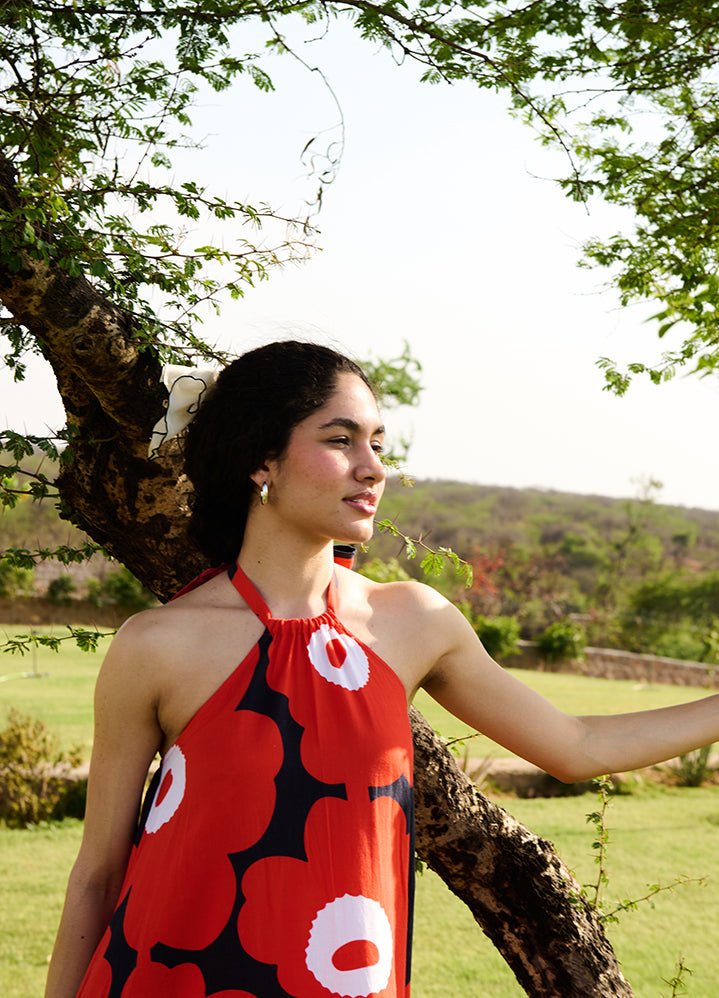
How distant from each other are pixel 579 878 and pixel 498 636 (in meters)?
8.75

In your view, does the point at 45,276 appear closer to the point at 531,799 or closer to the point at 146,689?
the point at 146,689

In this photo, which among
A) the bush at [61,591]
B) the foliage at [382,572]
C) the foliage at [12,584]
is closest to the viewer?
the foliage at [382,572]

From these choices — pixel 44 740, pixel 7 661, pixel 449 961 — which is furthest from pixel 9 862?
pixel 7 661

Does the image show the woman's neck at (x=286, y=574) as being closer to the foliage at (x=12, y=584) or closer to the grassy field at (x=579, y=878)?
the grassy field at (x=579, y=878)

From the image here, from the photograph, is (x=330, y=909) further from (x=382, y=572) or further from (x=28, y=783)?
(x=382, y=572)

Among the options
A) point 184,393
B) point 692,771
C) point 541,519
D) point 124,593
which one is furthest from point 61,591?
point 541,519

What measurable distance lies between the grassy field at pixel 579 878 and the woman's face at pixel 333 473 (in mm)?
1652

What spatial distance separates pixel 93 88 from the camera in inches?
104

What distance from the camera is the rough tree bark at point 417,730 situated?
1.91 meters

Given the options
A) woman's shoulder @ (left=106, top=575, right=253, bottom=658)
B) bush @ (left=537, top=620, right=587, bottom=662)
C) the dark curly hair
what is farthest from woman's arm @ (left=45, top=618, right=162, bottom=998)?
bush @ (left=537, top=620, right=587, bottom=662)

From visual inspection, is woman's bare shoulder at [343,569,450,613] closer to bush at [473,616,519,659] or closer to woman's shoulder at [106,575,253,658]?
woman's shoulder at [106,575,253,658]

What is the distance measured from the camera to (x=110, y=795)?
1436mm

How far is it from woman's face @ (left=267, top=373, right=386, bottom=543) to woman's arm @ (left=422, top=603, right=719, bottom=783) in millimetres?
261

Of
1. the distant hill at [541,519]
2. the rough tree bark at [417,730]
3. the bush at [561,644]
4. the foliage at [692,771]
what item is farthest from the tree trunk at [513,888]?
the distant hill at [541,519]
